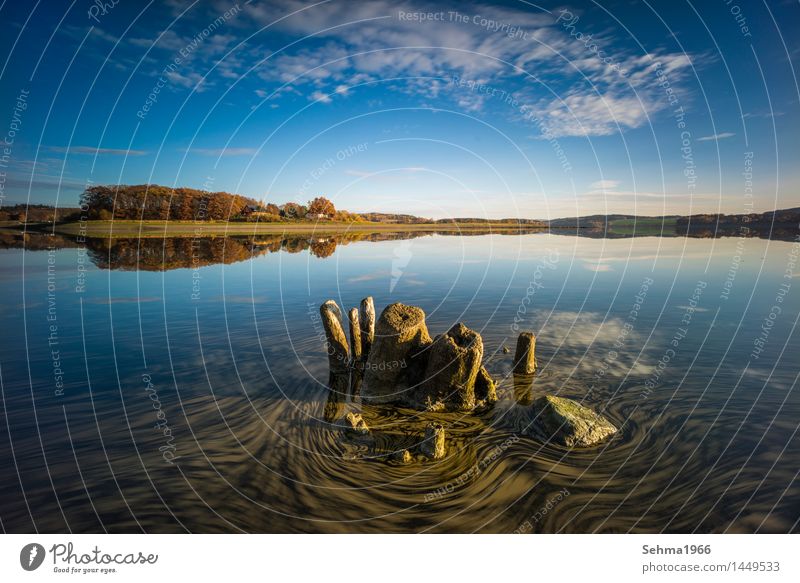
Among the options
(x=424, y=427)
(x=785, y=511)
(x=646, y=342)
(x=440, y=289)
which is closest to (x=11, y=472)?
(x=424, y=427)

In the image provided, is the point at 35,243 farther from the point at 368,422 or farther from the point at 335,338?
the point at 368,422

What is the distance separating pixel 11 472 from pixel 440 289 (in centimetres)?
2483

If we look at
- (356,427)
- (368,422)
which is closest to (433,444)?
(356,427)

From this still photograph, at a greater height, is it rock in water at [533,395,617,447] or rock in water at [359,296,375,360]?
rock in water at [359,296,375,360]

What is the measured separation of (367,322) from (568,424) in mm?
7454

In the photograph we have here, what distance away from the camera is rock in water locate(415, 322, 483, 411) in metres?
11.5

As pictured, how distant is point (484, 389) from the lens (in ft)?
40.9

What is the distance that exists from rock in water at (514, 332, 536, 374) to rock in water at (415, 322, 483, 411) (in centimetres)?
307
